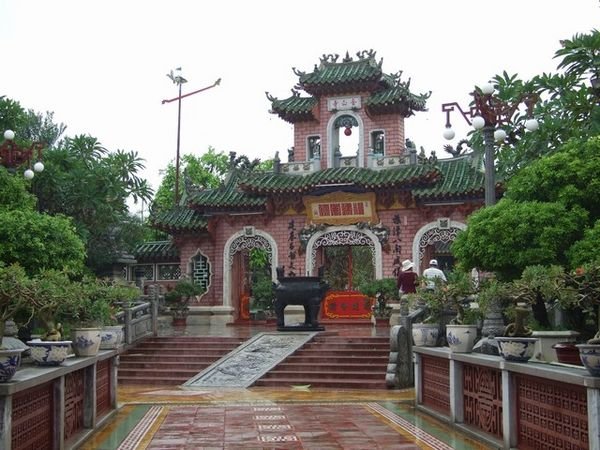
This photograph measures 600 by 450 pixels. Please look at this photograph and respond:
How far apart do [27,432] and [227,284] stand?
669 inches

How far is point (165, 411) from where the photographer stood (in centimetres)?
995

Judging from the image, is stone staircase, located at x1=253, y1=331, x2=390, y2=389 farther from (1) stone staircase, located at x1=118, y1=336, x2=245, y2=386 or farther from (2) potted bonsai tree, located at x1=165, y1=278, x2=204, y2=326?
(2) potted bonsai tree, located at x1=165, y1=278, x2=204, y2=326

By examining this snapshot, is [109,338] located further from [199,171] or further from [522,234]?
[199,171]

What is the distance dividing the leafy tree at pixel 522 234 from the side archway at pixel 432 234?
8810 mm

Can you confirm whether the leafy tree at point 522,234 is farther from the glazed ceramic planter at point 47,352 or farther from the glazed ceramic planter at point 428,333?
the glazed ceramic planter at point 47,352

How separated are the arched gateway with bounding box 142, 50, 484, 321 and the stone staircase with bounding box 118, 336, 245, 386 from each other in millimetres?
6569

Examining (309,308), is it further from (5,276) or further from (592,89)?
(5,276)

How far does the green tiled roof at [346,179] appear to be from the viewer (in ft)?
68.6

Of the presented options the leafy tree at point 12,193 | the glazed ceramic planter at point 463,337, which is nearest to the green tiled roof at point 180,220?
the leafy tree at point 12,193

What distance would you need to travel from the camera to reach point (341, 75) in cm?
2272

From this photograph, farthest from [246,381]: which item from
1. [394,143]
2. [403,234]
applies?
[394,143]

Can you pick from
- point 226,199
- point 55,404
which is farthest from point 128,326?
point 55,404

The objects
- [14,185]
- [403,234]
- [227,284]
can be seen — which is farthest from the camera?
[227,284]

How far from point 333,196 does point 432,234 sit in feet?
9.18
